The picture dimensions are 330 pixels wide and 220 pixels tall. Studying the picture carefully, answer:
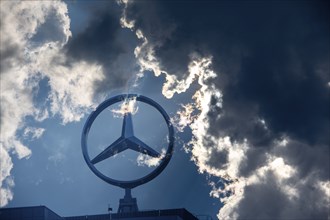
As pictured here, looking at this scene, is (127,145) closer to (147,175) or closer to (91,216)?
(147,175)

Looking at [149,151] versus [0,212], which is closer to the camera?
[0,212]

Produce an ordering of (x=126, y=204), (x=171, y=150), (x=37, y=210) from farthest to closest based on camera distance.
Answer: (x=126, y=204) < (x=171, y=150) < (x=37, y=210)

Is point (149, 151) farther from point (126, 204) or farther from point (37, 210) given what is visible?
point (37, 210)

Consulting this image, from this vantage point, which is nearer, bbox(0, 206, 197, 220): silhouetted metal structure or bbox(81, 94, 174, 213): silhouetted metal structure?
bbox(0, 206, 197, 220): silhouetted metal structure

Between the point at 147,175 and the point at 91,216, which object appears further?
the point at 91,216

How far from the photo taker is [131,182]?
150m

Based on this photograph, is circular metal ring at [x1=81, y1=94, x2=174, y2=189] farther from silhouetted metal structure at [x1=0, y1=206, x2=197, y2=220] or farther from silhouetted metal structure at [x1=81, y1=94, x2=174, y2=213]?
silhouetted metal structure at [x1=0, y1=206, x2=197, y2=220]

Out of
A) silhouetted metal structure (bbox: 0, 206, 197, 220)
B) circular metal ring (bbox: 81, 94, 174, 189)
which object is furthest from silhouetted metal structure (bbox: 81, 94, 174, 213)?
silhouetted metal structure (bbox: 0, 206, 197, 220)

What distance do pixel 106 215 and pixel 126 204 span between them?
28.7 ft

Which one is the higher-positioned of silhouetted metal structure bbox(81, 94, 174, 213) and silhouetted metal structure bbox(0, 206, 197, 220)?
silhouetted metal structure bbox(81, 94, 174, 213)

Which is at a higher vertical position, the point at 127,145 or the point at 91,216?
the point at 127,145

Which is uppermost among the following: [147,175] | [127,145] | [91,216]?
[127,145]

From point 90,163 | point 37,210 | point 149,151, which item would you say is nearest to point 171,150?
point 149,151

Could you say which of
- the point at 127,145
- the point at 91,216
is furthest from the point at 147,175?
the point at 91,216
